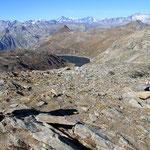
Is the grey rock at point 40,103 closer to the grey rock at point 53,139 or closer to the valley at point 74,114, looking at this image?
the valley at point 74,114

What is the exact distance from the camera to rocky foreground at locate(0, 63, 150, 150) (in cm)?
1090

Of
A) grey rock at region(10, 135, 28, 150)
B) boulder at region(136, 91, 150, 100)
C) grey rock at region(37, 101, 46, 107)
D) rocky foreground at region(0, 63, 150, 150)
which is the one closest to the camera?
grey rock at region(10, 135, 28, 150)

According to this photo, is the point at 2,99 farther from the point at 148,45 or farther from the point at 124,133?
the point at 148,45

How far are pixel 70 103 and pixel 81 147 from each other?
23.0 ft

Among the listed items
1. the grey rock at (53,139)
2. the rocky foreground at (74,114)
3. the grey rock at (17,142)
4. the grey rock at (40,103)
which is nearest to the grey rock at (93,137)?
the rocky foreground at (74,114)

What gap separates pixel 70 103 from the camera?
17672 millimetres

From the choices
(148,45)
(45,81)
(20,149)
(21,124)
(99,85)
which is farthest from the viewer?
(148,45)

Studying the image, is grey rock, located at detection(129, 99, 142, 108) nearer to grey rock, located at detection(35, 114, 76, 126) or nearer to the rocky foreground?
the rocky foreground

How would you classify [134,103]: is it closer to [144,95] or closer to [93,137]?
[144,95]

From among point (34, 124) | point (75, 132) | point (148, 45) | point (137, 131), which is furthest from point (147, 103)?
point (148, 45)

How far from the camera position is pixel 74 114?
50.5ft

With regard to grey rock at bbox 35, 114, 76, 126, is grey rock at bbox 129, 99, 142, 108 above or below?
below

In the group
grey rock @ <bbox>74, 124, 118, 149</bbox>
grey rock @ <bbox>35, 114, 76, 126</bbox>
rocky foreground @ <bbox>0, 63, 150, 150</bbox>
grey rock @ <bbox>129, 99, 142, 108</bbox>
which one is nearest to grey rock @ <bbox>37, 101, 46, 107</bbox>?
rocky foreground @ <bbox>0, 63, 150, 150</bbox>

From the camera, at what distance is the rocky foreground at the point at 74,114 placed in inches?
429
